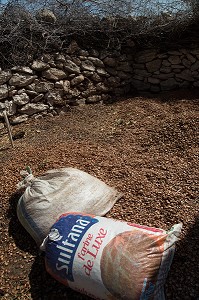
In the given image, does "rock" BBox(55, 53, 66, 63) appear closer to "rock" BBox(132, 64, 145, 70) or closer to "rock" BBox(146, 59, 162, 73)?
"rock" BBox(132, 64, 145, 70)

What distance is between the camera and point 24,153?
3.34 m

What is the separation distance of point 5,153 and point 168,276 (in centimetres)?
247

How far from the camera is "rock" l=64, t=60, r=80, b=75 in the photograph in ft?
15.2

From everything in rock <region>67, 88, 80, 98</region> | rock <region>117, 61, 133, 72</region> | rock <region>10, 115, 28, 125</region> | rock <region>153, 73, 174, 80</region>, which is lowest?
rock <region>10, 115, 28, 125</region>

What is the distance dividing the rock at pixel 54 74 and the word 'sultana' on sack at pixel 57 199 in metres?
2.59

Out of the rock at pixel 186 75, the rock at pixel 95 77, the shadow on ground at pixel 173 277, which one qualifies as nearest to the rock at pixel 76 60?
the rock at pixel 95 77

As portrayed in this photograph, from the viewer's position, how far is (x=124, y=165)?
293 cm

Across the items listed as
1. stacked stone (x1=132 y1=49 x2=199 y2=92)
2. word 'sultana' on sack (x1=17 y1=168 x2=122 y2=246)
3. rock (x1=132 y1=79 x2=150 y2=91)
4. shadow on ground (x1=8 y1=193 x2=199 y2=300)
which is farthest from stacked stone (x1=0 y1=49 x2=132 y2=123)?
shadow on ground (x1=8 y1=193 x2=199 y2=300)

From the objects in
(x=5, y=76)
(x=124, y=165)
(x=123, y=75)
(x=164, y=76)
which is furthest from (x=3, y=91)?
(x=164, y=76)

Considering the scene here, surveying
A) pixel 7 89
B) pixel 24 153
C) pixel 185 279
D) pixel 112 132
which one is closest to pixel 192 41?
pixel 112 132

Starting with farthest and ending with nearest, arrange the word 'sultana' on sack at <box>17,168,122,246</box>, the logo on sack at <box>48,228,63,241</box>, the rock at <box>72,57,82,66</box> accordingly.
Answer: the rock at <box>72,57,82,66</box> < the word 'sultana' on sack at <box>17,168,122,246</box> < the logo on sack at <box>48,228,63,241</box>

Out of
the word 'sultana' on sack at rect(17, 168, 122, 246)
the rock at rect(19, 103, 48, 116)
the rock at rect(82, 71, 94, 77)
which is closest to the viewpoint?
the word 'sultana' on sack at rect(17, 168, 122, 246)

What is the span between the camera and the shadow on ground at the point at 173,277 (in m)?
1.71

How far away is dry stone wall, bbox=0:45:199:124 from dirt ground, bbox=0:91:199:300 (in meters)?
0.23
